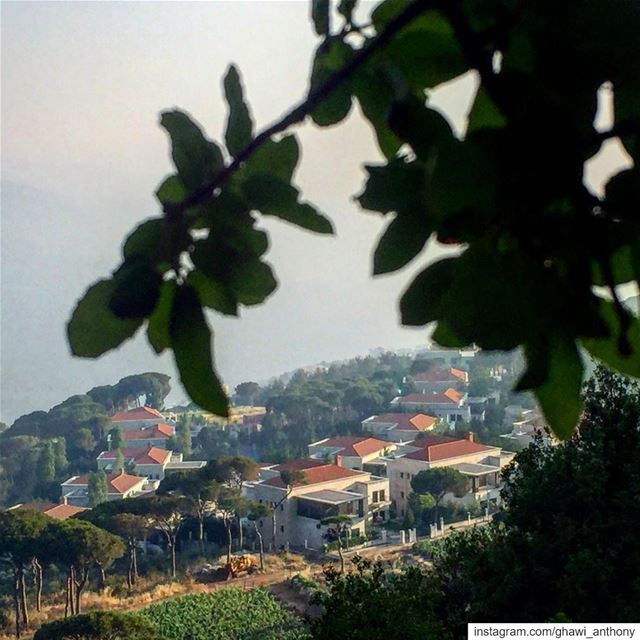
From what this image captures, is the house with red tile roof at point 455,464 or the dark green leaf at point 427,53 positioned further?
the house with red tile roof at point 455,464

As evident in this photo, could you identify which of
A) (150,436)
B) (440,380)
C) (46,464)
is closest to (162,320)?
(46,464)

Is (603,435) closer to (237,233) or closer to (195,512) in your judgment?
(237,233)

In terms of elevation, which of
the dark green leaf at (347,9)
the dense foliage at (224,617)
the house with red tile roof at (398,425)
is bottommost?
the dense foliage at (224,617)

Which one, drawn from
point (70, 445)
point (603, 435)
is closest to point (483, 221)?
point (603, 435)

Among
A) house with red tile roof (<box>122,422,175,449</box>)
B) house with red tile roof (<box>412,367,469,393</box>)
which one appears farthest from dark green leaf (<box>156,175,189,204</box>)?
house with red tile roof (<box>412,367,469,393</box>)

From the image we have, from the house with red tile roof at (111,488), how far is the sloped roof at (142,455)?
24 cm

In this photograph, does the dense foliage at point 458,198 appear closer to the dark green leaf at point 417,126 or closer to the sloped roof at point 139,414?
the dark green leaf at point 417,126

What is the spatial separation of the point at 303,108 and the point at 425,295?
5cm

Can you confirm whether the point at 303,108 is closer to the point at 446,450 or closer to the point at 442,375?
the point at 446,450

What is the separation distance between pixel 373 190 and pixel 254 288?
5 centimetres

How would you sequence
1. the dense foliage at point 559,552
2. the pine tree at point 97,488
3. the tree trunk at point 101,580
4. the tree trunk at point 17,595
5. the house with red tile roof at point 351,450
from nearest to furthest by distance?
the dense foliage at point 559,552, the tree trunk at point 17,595, the tree trunk at point 101,580, the pine tree at point 97,488, the house with red tile roof at point 351,450

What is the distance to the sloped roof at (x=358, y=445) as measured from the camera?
6312 mm

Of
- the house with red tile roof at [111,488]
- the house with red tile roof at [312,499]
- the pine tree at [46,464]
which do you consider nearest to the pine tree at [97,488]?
the house with red tile roof at [111,488]

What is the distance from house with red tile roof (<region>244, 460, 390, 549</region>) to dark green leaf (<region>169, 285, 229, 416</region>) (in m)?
5.04
